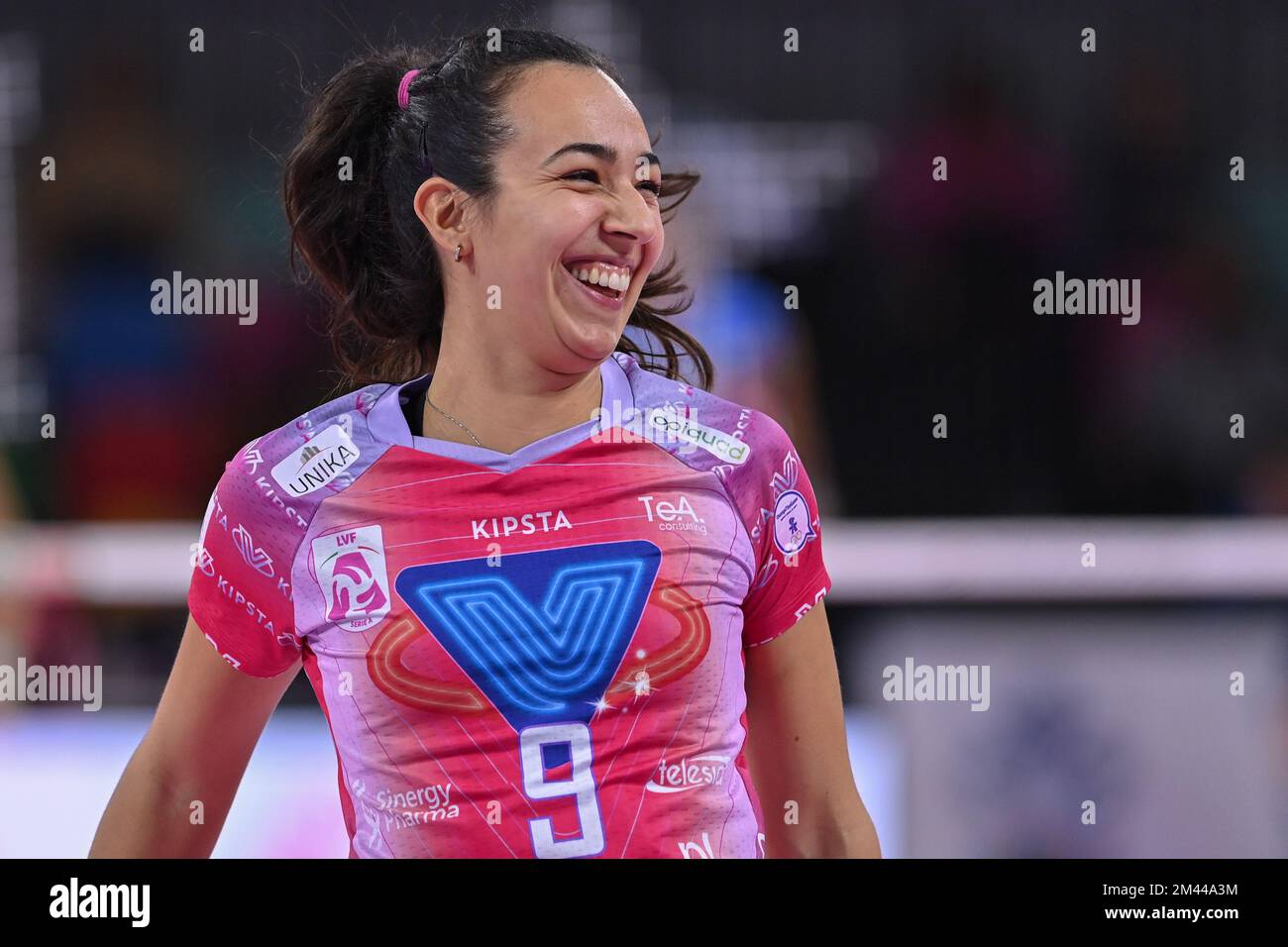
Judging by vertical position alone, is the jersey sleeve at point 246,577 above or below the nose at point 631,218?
below

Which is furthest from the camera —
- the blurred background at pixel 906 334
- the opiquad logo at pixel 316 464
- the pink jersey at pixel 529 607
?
the blurred background at pixel 906 334

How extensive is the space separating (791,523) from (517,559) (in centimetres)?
36

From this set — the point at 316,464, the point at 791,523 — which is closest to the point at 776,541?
the point at 791,523

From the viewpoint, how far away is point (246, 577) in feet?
6.35

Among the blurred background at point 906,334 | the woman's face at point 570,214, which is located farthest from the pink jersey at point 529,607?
the blurred background at point 906,334

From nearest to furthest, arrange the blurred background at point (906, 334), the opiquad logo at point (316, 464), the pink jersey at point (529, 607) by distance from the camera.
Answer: the pink jersey at point (529, 607) → the opiquad logo at point (316, 464) → the blurred background at point (906, 334)

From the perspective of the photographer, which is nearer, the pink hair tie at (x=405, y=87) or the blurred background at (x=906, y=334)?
the pink hair tie at (x=405, y=87)

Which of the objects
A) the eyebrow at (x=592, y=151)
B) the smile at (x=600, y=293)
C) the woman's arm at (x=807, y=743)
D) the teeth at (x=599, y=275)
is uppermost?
the eyebrow at (x=592, y=151)

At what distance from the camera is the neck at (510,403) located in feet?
6.40

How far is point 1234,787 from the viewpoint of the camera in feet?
10.2

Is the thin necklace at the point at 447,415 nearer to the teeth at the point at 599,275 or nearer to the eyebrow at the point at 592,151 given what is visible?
the teeth at the point at 599,275

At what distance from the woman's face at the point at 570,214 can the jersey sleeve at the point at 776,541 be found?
0.24 meters
